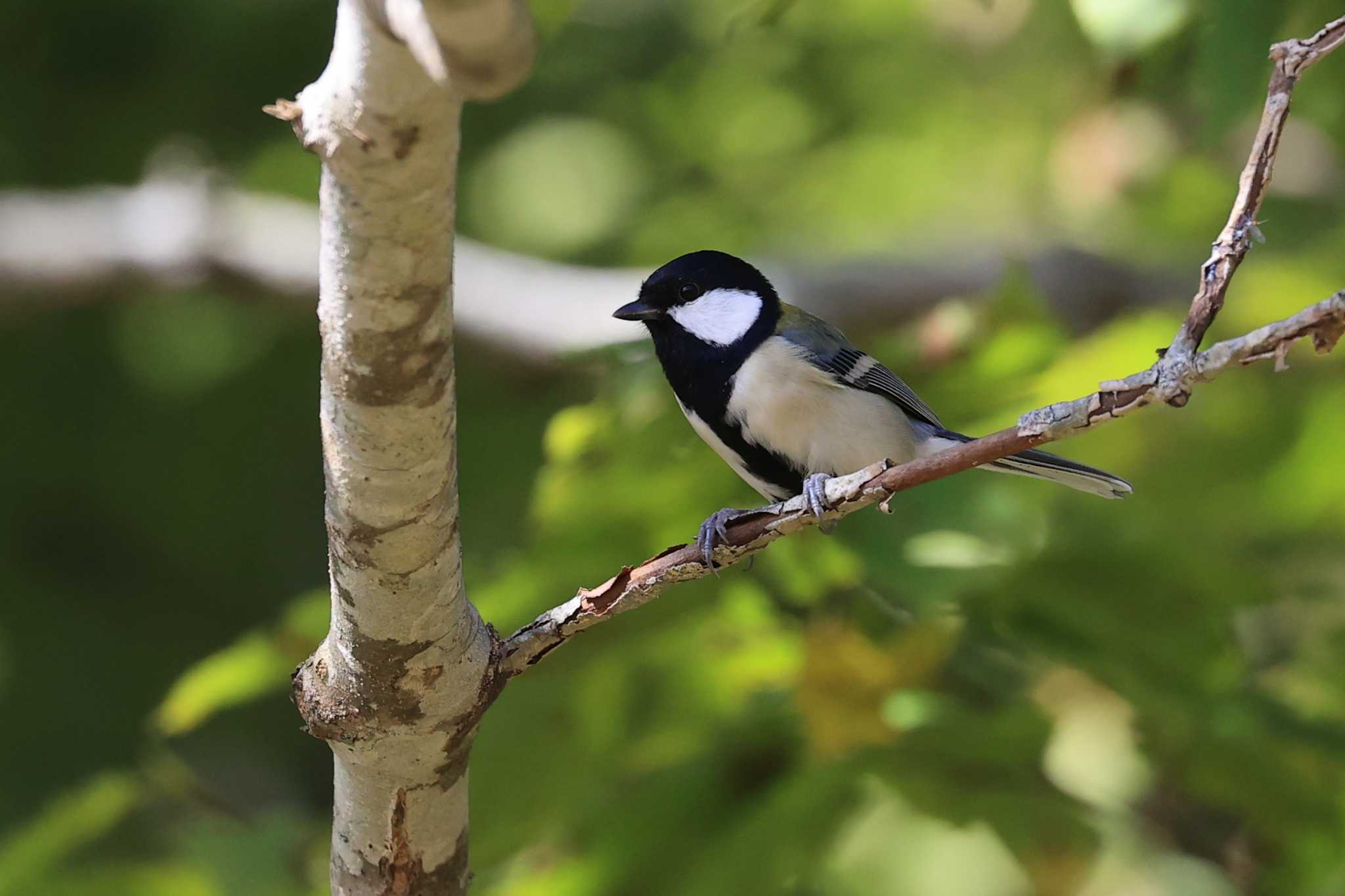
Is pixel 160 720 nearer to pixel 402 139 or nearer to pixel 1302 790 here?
pixel 402 139

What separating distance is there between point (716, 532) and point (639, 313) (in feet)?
2.27

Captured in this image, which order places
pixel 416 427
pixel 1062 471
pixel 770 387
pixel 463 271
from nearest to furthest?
pixel 416 427 < pixel 1062 471 < pixel 770 387 < pixel 463 271

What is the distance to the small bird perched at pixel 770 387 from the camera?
1985mm

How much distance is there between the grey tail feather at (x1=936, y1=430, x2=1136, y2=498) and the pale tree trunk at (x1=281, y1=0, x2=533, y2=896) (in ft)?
2.88

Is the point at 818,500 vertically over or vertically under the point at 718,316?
under

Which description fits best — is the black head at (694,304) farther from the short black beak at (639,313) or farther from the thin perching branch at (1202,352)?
the thin perching branch at (1202,352)

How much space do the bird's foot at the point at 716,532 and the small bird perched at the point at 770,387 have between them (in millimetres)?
347

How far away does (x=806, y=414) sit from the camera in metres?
2.07

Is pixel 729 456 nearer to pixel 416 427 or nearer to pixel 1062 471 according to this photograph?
pixel 1062 471

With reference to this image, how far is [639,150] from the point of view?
345 cm

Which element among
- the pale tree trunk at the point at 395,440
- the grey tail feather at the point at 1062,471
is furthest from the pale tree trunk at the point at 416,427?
the grey tail feather at the point at 1062,471

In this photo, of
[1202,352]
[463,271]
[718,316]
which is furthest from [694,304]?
[1202,352]

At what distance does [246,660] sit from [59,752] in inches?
64.1

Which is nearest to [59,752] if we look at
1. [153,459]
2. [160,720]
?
[153,459]
